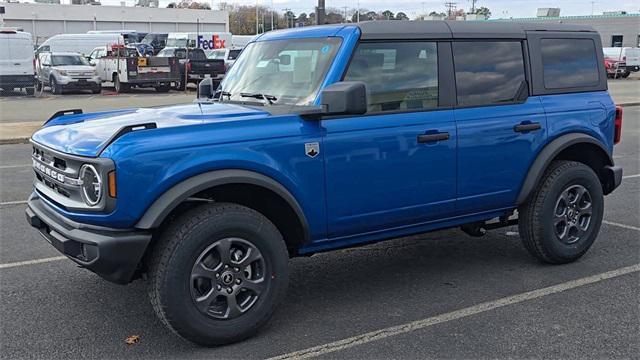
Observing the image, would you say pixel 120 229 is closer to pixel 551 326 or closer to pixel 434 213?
pixel 434 213

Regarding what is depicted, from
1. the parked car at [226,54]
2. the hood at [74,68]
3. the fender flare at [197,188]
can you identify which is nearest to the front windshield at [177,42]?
the parked car at [226,54]

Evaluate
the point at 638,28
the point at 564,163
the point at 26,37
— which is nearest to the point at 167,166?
the point at 564,163

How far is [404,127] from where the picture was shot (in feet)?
14.2

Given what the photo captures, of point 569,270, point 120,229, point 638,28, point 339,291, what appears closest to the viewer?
point 120,229

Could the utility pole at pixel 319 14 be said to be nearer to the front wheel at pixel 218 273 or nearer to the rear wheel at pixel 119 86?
the front wheel at pixel 218 273

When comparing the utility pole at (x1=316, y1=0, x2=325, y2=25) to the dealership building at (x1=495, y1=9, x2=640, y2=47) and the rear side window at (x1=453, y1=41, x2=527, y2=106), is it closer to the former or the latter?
the rear side window at (x1=453, y1=41, x2=527, y2=106)

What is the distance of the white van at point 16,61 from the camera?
24.1 metres

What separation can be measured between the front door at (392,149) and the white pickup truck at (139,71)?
76.9ft

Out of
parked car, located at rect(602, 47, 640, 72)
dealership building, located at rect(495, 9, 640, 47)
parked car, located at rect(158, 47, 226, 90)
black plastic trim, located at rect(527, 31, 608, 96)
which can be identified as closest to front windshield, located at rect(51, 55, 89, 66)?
parked car, located at rect(158, 47, 226, 90)

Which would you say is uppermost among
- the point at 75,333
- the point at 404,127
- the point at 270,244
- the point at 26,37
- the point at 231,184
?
the point at 26,37

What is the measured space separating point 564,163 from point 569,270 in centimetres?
87

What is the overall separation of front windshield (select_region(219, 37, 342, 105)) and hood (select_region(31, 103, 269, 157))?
0.25m

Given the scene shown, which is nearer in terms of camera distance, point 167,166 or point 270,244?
point 167,166

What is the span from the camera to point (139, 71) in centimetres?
2631
